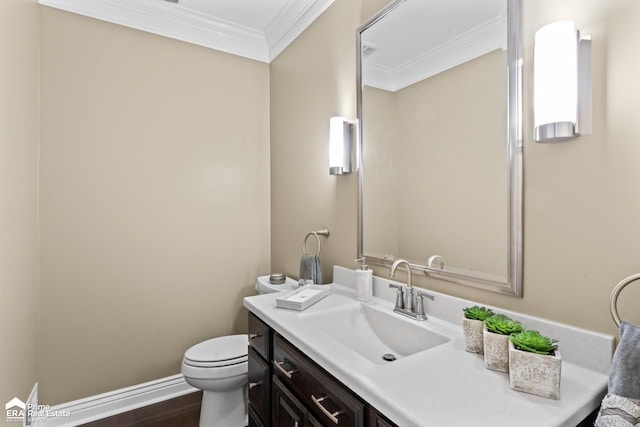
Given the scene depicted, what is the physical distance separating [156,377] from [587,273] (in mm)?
2516

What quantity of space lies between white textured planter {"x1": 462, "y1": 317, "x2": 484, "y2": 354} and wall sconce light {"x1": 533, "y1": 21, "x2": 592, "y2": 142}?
0.57 metres

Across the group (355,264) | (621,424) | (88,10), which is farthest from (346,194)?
(88,10)

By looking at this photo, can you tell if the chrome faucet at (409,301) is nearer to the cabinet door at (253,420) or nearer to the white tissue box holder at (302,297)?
the white tissue box holder at (302,297)

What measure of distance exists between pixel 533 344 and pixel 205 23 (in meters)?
2.70

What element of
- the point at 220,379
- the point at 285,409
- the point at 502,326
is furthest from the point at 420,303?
the point at 220,379

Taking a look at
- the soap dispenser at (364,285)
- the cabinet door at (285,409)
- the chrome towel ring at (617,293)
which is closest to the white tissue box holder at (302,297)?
the soap dispenser at (364,285)

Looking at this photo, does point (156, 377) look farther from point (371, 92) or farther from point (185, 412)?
point (371, 92)

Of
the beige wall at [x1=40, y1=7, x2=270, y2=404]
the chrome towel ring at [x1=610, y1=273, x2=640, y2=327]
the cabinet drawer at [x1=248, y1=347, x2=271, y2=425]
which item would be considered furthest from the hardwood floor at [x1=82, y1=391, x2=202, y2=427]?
the chrome towel ring at [x1=610, y1=273, x2=640, y2=327]

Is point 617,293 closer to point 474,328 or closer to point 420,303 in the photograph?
point 474,328

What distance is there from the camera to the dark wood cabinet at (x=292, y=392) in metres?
0.89

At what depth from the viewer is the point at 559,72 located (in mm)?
866

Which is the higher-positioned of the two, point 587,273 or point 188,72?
point 188,72

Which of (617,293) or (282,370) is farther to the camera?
(282,370)

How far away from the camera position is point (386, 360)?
1.26 meters
